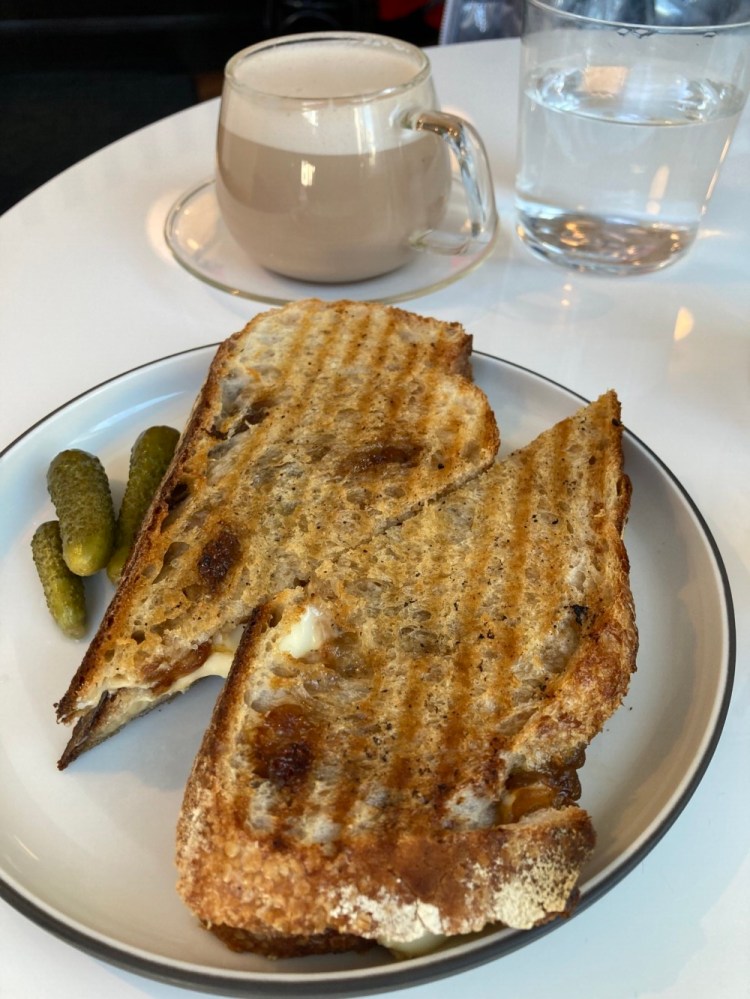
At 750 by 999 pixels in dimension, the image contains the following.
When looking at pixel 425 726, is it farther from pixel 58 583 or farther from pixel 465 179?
pixel 465 179

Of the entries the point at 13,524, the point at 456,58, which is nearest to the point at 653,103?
the point at 456,58

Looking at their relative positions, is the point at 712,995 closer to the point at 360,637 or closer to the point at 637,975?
the point at 637,975

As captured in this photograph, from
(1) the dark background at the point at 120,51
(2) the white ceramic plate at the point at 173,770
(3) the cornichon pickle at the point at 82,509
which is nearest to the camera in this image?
(2) the white ceramic plate at the point at 173,770

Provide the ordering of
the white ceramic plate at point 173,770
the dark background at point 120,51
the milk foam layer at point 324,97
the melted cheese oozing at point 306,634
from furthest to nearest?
the dark background at point 120,51
the milk foam layer at point 324,97
the melted cheese oozing at point 306,634
the white ceramic plate at point 173,770

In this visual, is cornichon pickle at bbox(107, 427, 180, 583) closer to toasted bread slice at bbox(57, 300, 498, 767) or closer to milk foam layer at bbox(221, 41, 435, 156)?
toasted bread slice at bbox(57, 300, 498, 767)

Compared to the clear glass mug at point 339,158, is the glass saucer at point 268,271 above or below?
below

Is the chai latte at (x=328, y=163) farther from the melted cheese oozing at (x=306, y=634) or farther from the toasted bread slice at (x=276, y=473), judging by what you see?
the melted cheese oozing at (x=306, y=634)

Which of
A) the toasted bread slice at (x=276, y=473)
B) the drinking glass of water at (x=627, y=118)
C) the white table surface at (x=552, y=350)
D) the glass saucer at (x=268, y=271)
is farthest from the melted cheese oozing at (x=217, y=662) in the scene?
the drinking glass of water at (x=627, y=118)
